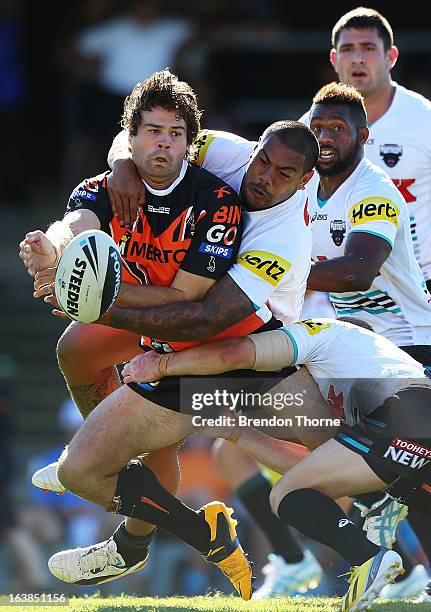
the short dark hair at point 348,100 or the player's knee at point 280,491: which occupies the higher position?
the short dark hair at point 348,100

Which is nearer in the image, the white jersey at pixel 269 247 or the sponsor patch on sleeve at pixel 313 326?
the white jersey at pixel 269 247

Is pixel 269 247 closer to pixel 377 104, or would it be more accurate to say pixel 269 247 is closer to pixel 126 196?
pixel 126 196

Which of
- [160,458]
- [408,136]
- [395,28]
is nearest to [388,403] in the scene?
[160,458]

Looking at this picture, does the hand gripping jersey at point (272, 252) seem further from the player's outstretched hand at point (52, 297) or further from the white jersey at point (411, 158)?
the white jersey at point (411, 158)

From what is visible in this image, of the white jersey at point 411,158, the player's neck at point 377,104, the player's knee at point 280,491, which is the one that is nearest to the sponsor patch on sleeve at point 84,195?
the player's knee at point 280,491

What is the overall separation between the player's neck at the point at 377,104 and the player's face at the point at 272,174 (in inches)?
66.7

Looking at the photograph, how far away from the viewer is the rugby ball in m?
5.77

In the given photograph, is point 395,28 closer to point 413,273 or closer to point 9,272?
point 9,272

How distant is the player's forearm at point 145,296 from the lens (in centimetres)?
623

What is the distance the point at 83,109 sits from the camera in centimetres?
1444

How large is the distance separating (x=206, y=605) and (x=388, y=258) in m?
2.06

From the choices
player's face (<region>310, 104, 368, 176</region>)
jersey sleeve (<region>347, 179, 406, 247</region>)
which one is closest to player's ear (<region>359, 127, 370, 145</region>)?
player's face (<region>310, 104, 368, 176</region>)

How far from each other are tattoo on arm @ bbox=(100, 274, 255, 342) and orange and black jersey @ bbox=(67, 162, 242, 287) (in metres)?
0.13

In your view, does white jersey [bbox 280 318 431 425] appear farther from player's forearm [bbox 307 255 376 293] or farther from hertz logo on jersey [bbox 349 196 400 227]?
hertz logo on jersey [bbox 349 196 400 227]
